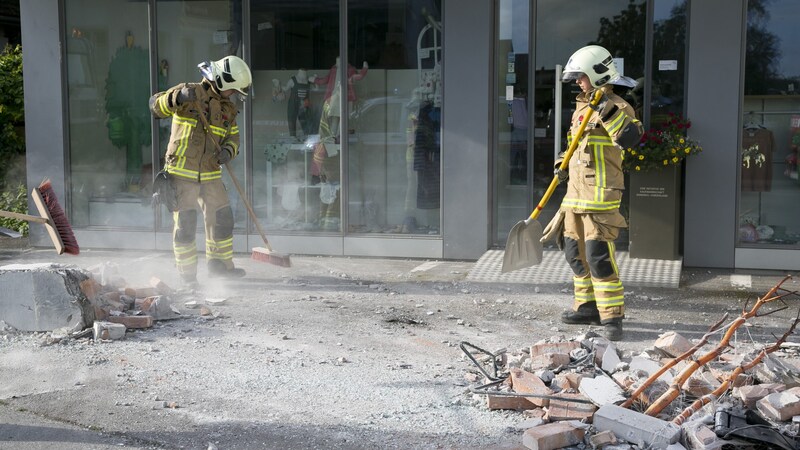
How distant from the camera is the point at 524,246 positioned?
8.30m

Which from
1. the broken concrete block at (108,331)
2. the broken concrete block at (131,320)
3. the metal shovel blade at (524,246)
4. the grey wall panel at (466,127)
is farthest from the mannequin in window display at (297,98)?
the broken concrete block at (108,331)

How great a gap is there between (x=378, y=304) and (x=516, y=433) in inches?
141

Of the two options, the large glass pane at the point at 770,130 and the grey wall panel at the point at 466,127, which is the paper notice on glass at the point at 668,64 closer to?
the large glass pane at the point at 770,130

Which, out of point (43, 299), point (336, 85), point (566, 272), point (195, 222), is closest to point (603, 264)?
point (566, 272)

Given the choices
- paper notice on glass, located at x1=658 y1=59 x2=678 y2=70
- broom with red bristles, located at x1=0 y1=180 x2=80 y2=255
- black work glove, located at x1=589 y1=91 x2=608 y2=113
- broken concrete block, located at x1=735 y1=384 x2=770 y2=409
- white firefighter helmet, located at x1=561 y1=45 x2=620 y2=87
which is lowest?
broken concrete block, located at x1=735 y1=384 x2=770 y2=409

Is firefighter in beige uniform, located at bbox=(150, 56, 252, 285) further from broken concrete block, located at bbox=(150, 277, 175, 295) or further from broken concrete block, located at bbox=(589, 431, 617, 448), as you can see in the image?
broken concrete block, located at bbox=(589, 431, 617, 448)

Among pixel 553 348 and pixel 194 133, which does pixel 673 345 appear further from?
pixel 194 133

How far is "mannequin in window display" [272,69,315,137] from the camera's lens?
11.7 meters

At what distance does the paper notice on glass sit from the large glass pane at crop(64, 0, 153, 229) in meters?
6.20

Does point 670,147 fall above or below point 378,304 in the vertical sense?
above

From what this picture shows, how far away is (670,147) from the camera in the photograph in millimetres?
10023

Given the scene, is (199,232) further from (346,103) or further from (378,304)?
(378,304)

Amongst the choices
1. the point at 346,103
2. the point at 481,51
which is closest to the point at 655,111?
the point at 481,51

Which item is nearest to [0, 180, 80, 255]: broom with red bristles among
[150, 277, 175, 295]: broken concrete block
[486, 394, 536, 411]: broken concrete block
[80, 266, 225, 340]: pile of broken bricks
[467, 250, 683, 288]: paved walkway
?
[80, 266, 225, 340]: pile of broken bricks
